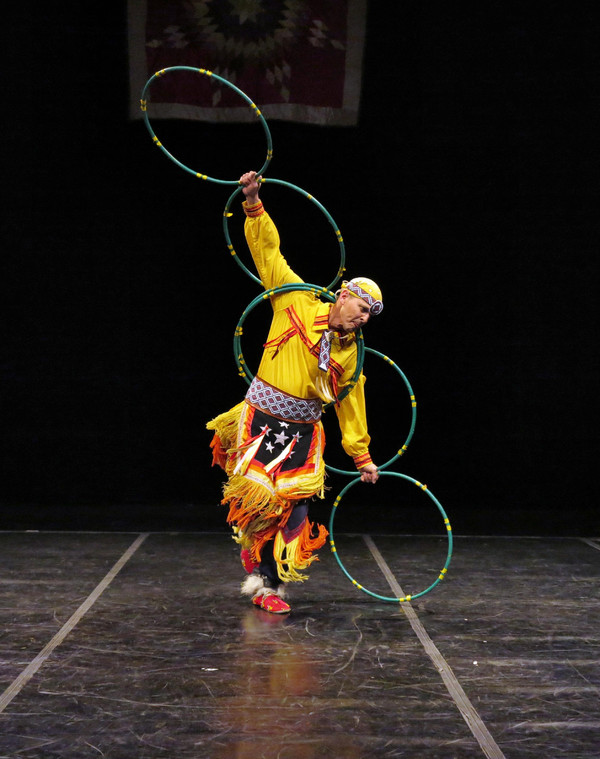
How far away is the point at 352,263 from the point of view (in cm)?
522

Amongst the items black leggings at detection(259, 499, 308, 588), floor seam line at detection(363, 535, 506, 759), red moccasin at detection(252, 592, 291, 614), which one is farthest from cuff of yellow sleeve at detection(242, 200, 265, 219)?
floor seam line at detection(363, 535, 506, 759)

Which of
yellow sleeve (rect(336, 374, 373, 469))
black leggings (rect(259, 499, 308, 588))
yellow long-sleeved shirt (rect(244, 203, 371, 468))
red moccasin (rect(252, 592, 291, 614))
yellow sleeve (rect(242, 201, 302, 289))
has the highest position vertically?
yellow sleeve (rect(242, 201, 302, 289))

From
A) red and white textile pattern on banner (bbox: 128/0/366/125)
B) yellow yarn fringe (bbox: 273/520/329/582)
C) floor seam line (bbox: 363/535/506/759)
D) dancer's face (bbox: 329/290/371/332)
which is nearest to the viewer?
floor seam line (bbox: 363/535/506/759)

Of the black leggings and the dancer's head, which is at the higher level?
the dancer's head

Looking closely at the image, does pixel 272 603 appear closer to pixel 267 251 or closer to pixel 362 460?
pixel 362 460

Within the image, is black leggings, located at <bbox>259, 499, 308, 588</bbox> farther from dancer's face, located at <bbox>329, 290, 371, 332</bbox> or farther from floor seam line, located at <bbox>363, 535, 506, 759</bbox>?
dancer's face, located at <bbox>329, 290, 371, 332</bbox>

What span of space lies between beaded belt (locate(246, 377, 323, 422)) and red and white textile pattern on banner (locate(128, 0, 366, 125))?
2139 mm

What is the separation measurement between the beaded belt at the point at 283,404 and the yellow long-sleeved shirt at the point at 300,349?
0.07 feet

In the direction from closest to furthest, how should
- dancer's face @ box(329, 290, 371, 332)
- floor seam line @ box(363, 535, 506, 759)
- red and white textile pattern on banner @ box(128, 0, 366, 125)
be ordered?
floor seam line @ box(363, 535, 506, 759) → dancer's face @ box(329, 290, 371, 332) → red and white textile pattern on banner @ box(128, 0, 366, 125)

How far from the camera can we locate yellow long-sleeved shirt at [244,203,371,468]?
3447 mm

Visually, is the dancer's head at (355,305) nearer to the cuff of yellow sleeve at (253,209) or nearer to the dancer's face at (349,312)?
the dancer's face at (349,312)

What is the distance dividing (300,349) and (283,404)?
206 mm

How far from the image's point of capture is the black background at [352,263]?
16.9 ft

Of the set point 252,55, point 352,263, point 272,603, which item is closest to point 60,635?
point 272,603
